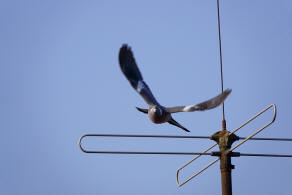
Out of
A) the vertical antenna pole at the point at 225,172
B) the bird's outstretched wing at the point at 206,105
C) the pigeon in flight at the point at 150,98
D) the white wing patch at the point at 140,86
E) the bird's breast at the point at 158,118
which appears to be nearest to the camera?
the vertical antenna pole at the point at 225,172

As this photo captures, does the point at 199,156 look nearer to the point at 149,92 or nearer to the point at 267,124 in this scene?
the point at 267,124

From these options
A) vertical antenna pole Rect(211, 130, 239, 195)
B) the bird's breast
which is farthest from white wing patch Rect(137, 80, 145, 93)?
vertical antenna pole Rect(211, 130, 239, 195)

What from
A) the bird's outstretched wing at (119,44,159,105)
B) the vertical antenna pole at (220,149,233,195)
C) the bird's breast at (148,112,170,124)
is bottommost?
the vertical antenna pole at (220,149,233,195)

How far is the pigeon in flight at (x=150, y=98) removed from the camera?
18.4 feet

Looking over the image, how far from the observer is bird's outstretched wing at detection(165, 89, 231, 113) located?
17.2 feet

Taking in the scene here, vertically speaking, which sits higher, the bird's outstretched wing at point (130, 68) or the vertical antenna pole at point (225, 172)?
the bird's outstretched wing at point (130, 68)

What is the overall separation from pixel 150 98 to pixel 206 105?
1708 millimetres

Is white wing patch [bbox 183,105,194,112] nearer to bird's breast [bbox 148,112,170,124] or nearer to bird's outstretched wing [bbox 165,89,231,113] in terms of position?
bird's outstretched wing [bbox 165,89,231,113]

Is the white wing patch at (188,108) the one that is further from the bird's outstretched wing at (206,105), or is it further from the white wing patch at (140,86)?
the white wing patch at (140,86)

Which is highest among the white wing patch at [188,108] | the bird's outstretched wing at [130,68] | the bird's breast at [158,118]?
the bird's outstretched wing at [130,68]

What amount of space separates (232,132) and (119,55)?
136 inches

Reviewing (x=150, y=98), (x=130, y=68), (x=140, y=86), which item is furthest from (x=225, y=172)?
(x=130, y=68)

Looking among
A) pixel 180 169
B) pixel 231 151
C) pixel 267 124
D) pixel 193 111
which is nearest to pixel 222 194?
pixel 231 151

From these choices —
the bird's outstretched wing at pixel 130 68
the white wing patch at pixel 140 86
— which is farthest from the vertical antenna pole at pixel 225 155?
the bird's outstretched wing at pixel 130 68
